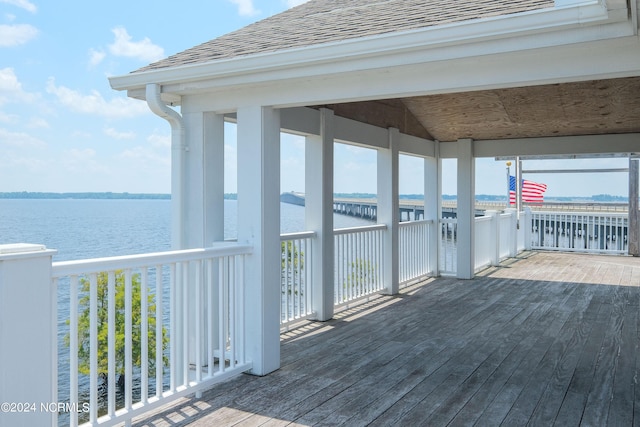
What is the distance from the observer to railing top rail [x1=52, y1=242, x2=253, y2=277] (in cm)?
253

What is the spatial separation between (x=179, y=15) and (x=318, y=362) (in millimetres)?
26360

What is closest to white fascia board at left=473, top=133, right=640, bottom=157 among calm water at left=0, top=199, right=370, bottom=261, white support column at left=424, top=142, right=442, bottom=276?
white support column at left=424, top=142, right=442, bottom=276

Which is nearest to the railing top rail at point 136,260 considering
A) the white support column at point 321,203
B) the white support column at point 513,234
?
the white support column at point 321,203

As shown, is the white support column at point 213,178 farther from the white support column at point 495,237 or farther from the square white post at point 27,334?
the white support column at point 495,237

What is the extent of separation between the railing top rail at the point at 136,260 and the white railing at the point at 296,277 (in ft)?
4.66

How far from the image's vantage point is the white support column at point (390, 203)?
6.86 m

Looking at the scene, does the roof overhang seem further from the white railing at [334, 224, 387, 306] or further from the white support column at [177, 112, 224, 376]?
the white railing at [334, 224, 387, 306]

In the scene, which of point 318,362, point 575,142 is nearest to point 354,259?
point 318,362

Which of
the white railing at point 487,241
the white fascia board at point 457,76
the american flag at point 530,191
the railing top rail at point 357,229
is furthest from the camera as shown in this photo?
the american flag at point 530,191

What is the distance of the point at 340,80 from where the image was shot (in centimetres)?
355

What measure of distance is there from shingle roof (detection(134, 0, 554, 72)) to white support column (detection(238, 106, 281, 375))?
1.73 feet

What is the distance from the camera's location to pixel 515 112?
6.88 metres

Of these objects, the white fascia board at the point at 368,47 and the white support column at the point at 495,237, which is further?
the white support column at the point at 495,237

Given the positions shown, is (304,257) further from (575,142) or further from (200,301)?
(575,142)
